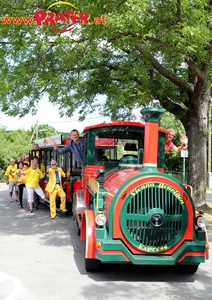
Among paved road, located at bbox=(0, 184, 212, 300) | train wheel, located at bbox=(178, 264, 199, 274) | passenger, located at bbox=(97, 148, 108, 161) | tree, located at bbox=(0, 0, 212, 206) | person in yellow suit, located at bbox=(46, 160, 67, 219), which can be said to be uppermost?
tree, located at bbox=(0, 0, 212, 206)

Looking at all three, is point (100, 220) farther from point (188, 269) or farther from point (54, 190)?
point (54, 190)

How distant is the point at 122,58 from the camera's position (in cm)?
1341

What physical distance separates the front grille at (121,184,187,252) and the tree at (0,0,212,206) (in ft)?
11.8

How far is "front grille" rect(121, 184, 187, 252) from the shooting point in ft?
16.7

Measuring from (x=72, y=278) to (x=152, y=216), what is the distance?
138 centimetres

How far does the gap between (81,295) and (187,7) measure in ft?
19.0

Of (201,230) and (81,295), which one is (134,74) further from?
(81,295)

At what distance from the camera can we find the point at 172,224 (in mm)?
5188

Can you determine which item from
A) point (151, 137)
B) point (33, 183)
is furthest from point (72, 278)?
point (33, 183)

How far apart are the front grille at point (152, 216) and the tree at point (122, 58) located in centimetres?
359

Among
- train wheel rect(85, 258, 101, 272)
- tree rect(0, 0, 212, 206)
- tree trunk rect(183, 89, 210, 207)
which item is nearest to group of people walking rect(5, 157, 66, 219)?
tree rect(0, 0, 212, 206)

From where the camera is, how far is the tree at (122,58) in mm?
7801

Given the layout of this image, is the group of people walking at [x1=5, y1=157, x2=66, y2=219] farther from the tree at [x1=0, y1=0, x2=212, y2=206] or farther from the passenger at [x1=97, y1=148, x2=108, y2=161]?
the passenger at [x1=97, y1=148, x2=108, y2=161]

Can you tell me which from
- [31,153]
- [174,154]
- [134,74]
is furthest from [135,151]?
[174,154]
